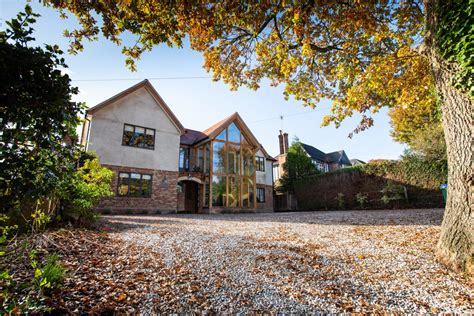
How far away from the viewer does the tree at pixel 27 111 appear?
1729 millimetres

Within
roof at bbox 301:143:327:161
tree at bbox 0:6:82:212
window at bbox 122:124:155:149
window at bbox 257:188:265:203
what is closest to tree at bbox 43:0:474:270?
tree at bbox 0:6:82:212

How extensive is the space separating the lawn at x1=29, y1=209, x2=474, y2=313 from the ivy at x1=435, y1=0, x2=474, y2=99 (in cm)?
256

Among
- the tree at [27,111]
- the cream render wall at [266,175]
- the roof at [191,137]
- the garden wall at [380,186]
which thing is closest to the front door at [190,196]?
the roof at [191,137]

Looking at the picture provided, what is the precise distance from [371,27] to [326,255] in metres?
4.74

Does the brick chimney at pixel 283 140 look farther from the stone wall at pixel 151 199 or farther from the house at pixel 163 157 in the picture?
the stone wall at pixel 151 199

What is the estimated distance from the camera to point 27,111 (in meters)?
1.86

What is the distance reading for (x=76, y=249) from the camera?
3.60 m

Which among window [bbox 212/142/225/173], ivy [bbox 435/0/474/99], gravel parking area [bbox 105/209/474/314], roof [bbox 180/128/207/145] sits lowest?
gravel parking area [bbox 105/209/474/314]

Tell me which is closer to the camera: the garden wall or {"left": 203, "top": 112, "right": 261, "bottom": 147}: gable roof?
the garden wall

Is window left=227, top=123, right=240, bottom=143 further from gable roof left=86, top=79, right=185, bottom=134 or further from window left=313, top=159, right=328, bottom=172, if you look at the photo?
window left=313, top=159, right=328, bottom=172

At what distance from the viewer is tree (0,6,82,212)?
1729mm

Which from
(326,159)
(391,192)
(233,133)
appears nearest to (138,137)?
(233,133)

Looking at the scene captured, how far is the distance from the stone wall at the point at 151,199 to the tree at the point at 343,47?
892cm

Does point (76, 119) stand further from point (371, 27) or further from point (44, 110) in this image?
point (371, 27)
